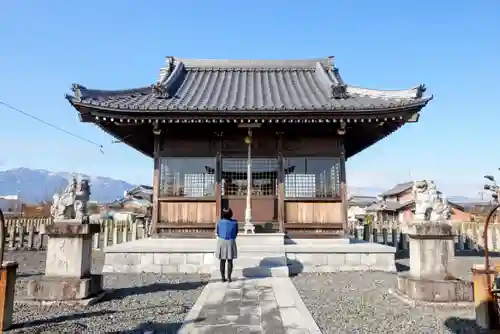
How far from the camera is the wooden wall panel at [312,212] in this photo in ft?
40.4

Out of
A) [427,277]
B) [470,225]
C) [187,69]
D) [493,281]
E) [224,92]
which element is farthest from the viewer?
[470,225]

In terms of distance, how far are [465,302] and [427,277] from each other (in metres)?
0.74

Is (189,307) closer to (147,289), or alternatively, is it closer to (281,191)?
(147,289)

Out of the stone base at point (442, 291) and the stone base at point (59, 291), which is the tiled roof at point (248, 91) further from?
the stone base at point (442, 291)

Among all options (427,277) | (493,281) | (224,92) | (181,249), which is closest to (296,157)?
(224,92)

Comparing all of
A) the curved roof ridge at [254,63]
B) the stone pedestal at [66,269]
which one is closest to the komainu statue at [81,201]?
the stone pedestal at [66,269]

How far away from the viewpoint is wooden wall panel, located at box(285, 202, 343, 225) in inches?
485

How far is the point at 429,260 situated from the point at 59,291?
23.1ft

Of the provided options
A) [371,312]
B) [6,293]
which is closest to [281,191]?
[371,312]

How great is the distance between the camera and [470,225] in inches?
808

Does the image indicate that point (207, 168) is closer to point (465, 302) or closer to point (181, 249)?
point (181, 249)

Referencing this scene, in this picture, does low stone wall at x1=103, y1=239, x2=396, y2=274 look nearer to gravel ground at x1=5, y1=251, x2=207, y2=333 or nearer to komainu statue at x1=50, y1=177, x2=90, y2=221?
gravel ground at x1=5, y1=251, x2=207, y2=333

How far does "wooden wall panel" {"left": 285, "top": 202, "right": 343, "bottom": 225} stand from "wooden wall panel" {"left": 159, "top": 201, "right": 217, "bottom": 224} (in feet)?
8.47

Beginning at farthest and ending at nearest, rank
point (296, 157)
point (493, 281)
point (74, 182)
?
point (296, 157), point (74, 182), point (493, 281)
